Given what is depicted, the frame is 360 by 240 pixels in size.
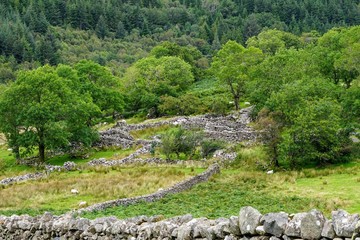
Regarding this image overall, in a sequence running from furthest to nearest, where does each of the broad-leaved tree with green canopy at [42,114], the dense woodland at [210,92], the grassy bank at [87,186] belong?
the broad-leaved tree with green canopy at [42,114], the dense woodland at [210,92], the grassy bank at [87,186]

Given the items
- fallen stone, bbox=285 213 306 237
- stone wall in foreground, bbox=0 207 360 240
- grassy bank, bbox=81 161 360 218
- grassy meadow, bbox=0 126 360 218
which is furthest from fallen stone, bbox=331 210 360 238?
grassy meadow, bbox=0 126 360 218

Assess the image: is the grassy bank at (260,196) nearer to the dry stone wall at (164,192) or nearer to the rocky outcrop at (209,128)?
the dry stone wall at (164,192)

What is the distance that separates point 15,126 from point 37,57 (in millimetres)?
Result: 98095

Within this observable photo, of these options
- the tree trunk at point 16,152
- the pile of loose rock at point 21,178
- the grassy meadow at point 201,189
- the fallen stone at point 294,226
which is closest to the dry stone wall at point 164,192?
the grassy meadow at point 201,189

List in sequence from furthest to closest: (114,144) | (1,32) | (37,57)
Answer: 1. (1,32)
2. (37,57)
3. (114,144)

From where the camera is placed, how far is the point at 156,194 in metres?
29.6

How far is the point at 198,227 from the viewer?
8.98m

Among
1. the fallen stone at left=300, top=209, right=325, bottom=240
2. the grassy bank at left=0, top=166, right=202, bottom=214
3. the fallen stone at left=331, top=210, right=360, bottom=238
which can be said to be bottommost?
the grassy bank at left=0, top=166, right=202, bottom=214

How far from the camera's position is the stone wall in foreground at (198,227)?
7.11 metres

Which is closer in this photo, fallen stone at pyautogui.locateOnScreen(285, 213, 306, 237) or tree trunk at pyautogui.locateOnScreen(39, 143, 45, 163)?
fallen stone at pyautogui.locateOnScreen(285, 213, 306, 237)

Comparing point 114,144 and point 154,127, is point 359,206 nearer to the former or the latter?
point 114,144

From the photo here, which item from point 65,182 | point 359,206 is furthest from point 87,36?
point 359,206

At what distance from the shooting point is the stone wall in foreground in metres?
7.11

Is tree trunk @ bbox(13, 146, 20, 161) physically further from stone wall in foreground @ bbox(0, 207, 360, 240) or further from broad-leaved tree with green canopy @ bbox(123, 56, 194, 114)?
stone wall in foreground @ bbox(0, 207, 360, 240)
